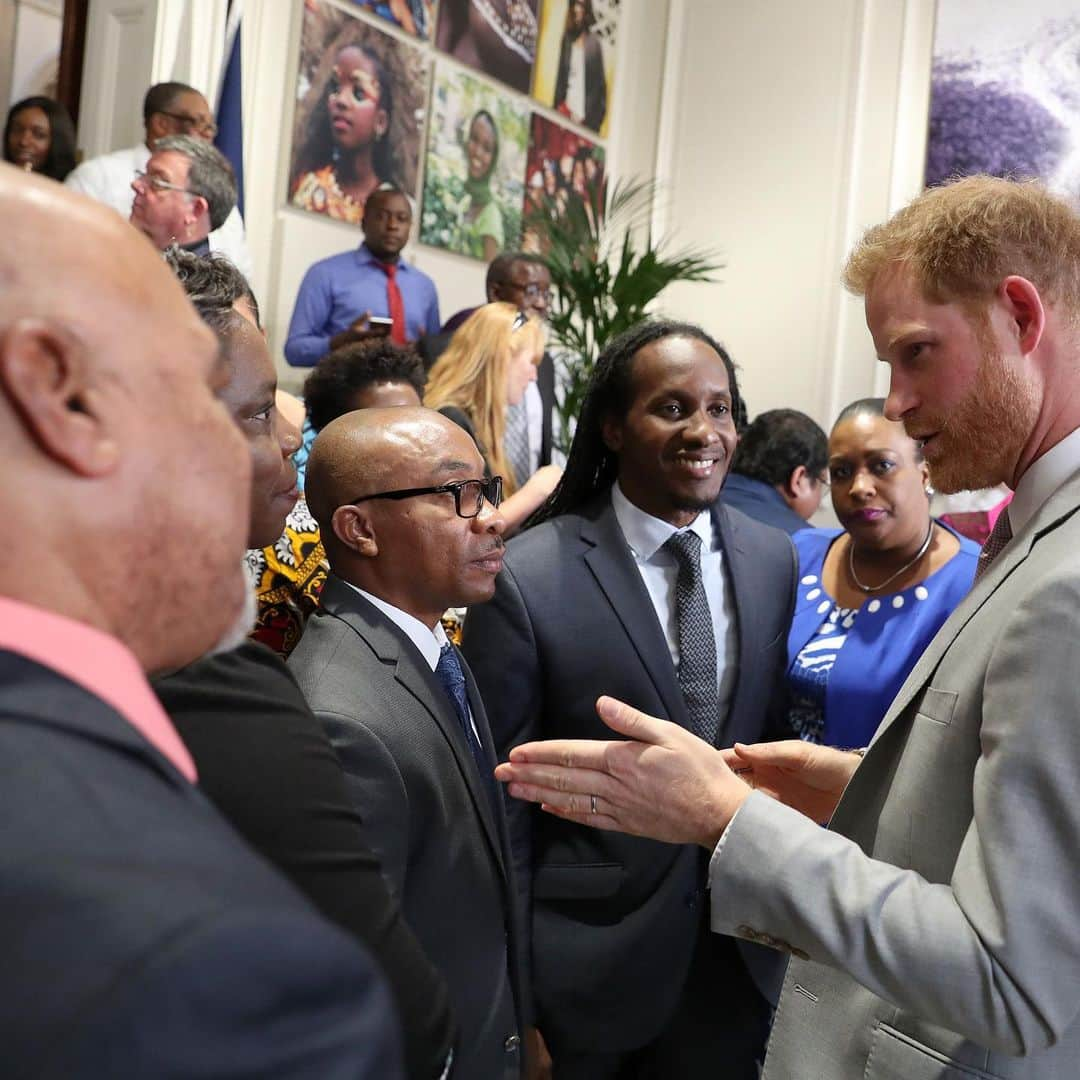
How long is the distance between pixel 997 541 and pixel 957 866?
52cm

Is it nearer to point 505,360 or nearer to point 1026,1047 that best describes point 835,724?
point 1026,1047

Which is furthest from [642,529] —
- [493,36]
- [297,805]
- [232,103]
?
[493,36]

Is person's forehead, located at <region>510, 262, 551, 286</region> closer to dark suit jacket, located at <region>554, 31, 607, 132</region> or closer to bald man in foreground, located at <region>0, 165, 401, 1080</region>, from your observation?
dark suit jacket, located at <region>554, 31, 607, 132</region>

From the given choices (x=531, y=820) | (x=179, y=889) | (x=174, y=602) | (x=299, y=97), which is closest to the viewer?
(x=179, y=889)

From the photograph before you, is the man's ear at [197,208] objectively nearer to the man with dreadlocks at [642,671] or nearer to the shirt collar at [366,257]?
the man with dreadlocks at [642,671]

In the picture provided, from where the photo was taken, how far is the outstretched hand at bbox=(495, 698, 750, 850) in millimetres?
→ 1485

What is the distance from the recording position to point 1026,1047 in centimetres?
128

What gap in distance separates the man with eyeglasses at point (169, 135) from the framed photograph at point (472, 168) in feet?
7.16

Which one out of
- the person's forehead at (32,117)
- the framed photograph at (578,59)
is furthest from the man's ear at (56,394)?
the framed photograph at (578,59)

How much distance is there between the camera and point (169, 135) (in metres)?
5.03

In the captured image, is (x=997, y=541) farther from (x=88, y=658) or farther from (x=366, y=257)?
(x=366, y=257)

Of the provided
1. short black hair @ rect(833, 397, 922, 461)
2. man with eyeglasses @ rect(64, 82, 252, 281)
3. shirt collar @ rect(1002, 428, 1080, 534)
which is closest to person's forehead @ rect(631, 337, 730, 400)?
short black hair @ rect(833, 397, 922, 461)

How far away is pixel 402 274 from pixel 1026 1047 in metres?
5.99

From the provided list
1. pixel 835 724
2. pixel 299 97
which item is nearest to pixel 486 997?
pixel 835 724
